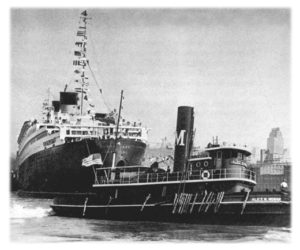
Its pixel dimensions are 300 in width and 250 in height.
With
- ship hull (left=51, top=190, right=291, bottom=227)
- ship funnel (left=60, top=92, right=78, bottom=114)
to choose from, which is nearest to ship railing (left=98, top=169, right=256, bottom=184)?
ship hull (left=51, top=190, right=291, bottom=227)

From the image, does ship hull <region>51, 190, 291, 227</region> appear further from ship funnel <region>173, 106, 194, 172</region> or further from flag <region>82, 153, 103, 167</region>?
flag <region>82, 153, 103, 167</region>

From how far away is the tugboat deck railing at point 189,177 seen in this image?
518 inches

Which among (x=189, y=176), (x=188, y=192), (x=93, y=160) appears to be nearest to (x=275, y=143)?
(x=189, y=176)

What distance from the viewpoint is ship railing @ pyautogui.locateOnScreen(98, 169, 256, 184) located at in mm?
13172

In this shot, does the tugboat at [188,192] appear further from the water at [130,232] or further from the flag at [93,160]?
the flag at [93,160]

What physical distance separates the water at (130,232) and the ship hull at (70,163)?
18.1 feet

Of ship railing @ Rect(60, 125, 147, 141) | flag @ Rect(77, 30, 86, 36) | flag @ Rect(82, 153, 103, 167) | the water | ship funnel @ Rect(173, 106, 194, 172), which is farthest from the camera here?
ship railing @ Rect(60, 125, 147, 141)

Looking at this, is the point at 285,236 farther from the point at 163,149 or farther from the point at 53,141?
the point at 53,141

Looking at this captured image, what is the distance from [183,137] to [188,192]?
1.57 metres

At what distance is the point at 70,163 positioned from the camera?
1955 cm

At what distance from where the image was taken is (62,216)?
48.5 feet

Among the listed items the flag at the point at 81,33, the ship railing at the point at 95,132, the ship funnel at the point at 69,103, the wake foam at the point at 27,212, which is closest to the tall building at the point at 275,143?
the flag at the point at 81,33

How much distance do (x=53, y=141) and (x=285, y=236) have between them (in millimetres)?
13181

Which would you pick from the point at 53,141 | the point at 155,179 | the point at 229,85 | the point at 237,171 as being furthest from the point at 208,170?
the point at 53,141
